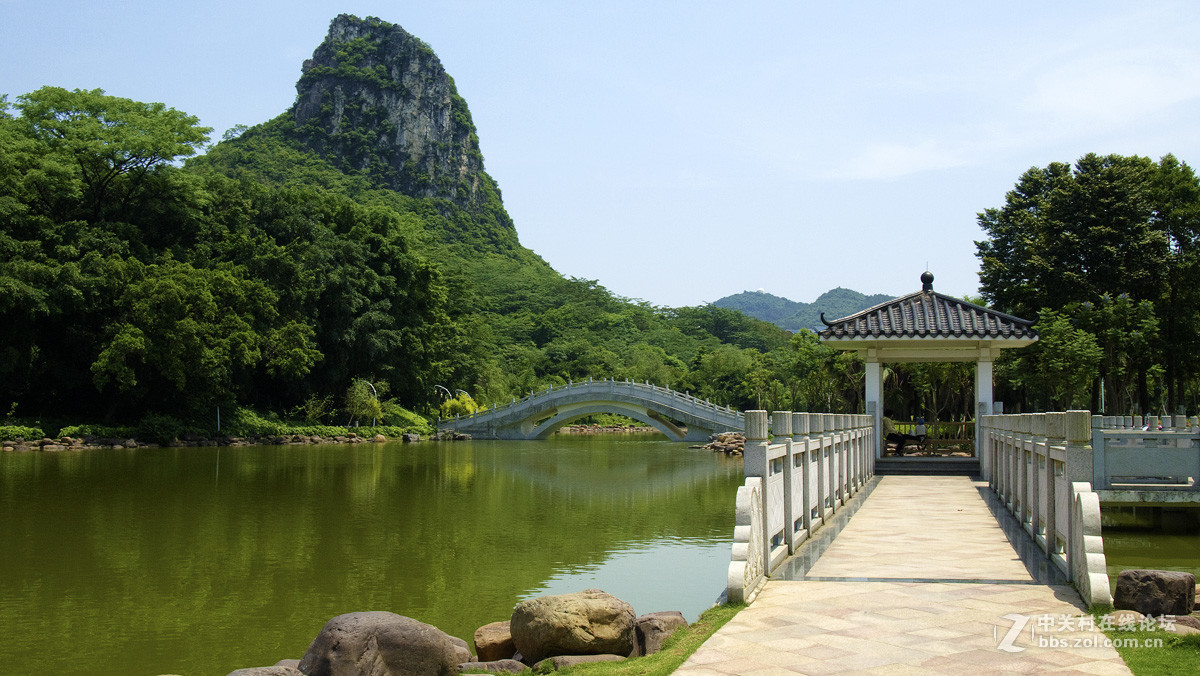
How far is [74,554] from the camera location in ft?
28.9

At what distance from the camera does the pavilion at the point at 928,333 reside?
14.3 meters

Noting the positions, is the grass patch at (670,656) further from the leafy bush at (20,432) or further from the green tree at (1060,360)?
the leafy bush at (20,432)

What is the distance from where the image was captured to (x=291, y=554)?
8.99 metres

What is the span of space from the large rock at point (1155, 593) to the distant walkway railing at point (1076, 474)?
0.09 meters

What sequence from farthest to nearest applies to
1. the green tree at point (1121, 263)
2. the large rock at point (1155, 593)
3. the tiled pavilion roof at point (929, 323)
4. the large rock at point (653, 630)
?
1. the green tree at point (1121, 263)
2. the tiled pavilion roof at point (929, 323)
3. the large rock at point (653, 630)
4. the large rock at point (1155, 593)

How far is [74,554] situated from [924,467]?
11.1m

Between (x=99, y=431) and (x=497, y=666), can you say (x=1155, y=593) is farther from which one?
(x=99, y=431)

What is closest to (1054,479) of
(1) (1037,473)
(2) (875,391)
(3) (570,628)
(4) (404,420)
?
(1) (1037,473)

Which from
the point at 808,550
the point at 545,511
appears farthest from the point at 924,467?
the point at 808,550

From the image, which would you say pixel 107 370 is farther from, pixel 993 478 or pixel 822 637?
pixel 822 637

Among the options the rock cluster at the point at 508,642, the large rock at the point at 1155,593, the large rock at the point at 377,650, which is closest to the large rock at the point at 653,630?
the rock cluster at the point at 508,642

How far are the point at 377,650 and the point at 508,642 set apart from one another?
2.77ft

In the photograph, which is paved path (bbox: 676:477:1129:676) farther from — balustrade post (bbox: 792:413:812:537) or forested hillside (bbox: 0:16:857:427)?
forested hillside (bbox: 0:16:857:427)

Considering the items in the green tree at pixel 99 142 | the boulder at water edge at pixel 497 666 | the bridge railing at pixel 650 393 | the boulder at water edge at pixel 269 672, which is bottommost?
the boulder at water edge at pixel 497 666
